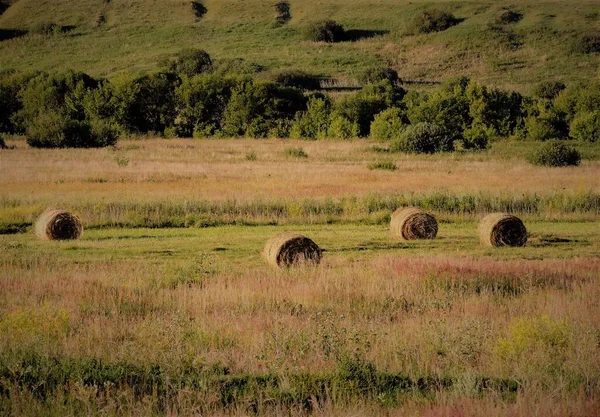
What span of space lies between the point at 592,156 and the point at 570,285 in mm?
40378

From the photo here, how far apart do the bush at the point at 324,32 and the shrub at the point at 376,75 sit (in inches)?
1307

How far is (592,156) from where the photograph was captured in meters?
51.8

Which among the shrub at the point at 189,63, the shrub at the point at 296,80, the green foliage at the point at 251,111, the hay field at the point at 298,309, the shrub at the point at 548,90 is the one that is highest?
the shrub at the point at 189,63

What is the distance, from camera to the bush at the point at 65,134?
59.6 m

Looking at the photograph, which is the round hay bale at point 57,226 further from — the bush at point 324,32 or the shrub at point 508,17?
the shrub at point 508,17

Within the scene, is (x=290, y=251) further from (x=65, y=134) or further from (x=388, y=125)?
(x=388, y=125)

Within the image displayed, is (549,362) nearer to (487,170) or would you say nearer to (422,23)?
(487,170)

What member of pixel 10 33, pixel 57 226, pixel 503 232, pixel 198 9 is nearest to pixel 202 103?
pixel 57 226

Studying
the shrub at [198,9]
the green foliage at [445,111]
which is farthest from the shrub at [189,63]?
the green foliage at [445,111]

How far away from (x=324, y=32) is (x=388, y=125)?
75.1 m

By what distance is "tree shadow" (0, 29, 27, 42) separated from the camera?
140312 millimetres

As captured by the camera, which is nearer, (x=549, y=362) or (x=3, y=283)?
(x=549, y=362)

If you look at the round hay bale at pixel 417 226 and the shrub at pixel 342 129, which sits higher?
the shrub at pixel 342 129

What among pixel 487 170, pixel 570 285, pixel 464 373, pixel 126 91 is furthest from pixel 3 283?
pixel 126 91
